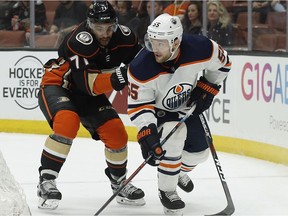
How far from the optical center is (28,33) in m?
8.18

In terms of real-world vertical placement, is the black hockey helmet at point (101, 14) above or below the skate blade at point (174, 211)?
above

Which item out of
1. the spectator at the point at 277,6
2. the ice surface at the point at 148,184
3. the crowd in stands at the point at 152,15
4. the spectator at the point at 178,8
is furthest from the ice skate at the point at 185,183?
the spectator at the point at 178,8

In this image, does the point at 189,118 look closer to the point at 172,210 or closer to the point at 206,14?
the point at 172,210

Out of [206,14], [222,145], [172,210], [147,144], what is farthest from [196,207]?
[206,14]

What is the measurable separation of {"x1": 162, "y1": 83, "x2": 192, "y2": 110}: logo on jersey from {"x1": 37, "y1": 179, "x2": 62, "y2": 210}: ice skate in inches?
29.4

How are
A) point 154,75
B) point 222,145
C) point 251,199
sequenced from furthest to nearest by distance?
point 222,145, point 251,199, point 154,75

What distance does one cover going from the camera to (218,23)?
24.9ft

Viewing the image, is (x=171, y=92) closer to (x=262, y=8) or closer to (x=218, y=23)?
(x=262, y=8)

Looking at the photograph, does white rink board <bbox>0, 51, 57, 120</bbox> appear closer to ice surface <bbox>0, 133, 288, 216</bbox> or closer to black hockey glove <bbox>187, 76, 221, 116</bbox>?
ice surface <bbox>0, 133, 288, 216</bbox>

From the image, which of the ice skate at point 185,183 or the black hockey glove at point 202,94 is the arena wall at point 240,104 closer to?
the ice skate at point 185,183

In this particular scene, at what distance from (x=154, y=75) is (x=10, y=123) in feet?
13.2

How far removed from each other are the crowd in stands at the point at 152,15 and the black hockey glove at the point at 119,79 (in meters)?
2.68

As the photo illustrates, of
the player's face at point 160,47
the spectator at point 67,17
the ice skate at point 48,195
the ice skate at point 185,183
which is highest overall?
the player's face at point 160,47

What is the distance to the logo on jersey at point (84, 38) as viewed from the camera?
4660 millimetres
